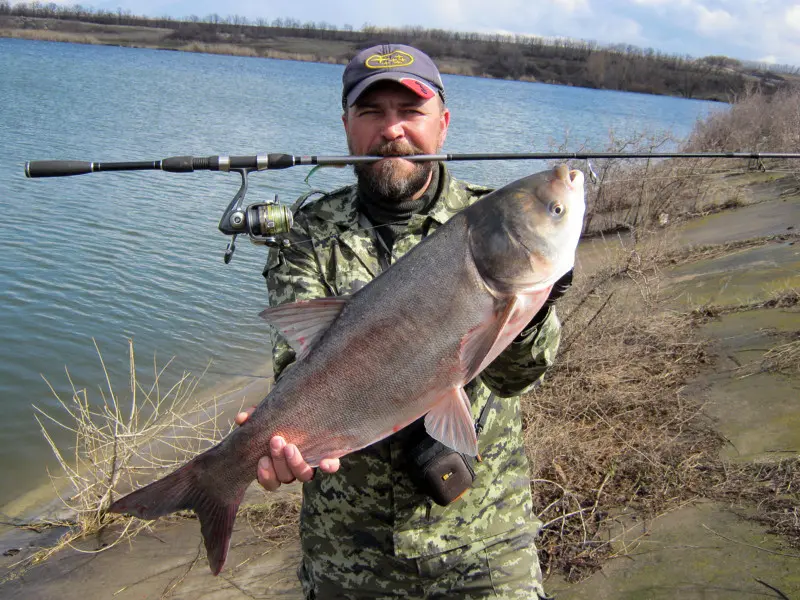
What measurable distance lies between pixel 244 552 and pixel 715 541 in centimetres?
372

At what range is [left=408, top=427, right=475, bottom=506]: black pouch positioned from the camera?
294cm

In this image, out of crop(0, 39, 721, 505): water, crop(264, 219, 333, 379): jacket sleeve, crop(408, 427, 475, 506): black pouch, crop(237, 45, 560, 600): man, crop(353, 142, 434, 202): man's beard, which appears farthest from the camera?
crop(0, 39, 721, 505): water

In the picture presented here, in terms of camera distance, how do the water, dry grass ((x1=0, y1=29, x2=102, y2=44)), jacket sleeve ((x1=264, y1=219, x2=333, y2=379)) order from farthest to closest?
dry grass ((x1=0, y1=29, x2=102, y2=44)) → the water → jacket sleeve ((x1=264, y1=219, x2=333, y2=379))

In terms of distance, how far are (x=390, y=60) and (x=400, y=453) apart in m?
2.05

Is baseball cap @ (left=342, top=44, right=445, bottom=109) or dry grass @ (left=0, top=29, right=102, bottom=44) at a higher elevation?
dry grass @ (left=0, top=29, right=102, bottom=44)

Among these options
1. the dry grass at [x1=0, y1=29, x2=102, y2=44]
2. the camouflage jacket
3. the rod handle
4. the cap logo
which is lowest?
the camouflage jacket

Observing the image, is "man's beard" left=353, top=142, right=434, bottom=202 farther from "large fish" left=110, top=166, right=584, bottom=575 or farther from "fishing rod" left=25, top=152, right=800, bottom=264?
"large fish" left=110, top=166, right=584, bottom=575

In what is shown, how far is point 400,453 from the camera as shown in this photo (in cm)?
307

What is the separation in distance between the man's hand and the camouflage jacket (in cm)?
57

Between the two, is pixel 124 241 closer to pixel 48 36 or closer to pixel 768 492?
pixel 768 492

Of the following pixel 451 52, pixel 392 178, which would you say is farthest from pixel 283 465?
pixel 451 52

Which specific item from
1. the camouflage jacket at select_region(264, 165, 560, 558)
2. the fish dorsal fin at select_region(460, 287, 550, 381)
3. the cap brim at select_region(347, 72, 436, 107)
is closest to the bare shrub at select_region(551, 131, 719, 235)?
the cap brim at select_region(347, 72, 436, 107)

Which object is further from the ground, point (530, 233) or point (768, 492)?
point (530, 233)

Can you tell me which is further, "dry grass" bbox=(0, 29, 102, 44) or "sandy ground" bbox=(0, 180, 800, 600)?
"dry grass" bbox=(0, 29, 102, 44)
